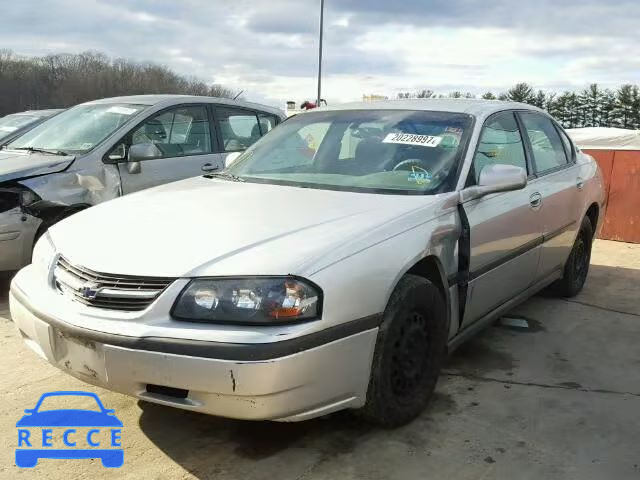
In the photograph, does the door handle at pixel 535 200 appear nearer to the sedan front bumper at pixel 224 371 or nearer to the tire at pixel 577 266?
the tire at pixel 577 266

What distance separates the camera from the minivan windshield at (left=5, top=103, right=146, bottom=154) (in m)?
5.43

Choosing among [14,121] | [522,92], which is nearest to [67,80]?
[522,92]

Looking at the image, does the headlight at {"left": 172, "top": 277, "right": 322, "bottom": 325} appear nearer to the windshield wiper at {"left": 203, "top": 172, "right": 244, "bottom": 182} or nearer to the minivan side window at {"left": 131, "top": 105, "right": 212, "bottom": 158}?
the windshield wiper at {"left": 203, "top": 172, "right": 244, "bottom": 182}

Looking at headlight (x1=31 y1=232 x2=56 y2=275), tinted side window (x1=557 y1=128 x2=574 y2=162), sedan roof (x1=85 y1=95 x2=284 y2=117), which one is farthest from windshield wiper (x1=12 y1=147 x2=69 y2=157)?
tinted side window (x1=557 y1=128 x2=574 y2=162)

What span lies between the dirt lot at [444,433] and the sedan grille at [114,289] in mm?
731

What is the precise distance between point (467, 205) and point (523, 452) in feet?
4.16

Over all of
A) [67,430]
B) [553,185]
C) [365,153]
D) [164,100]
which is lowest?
[67,430]

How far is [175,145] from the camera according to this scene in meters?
5.87

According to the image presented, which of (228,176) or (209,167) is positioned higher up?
(228,176)

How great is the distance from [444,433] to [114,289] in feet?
5.45

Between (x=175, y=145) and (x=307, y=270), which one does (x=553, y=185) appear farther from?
(x=175, y=145)

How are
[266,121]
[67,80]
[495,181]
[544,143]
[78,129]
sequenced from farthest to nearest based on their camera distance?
[67,80], [266,121], [78,129], [544,143], [495,181]

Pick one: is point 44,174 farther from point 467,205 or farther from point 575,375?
point 575,375

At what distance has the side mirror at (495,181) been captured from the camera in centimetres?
329
